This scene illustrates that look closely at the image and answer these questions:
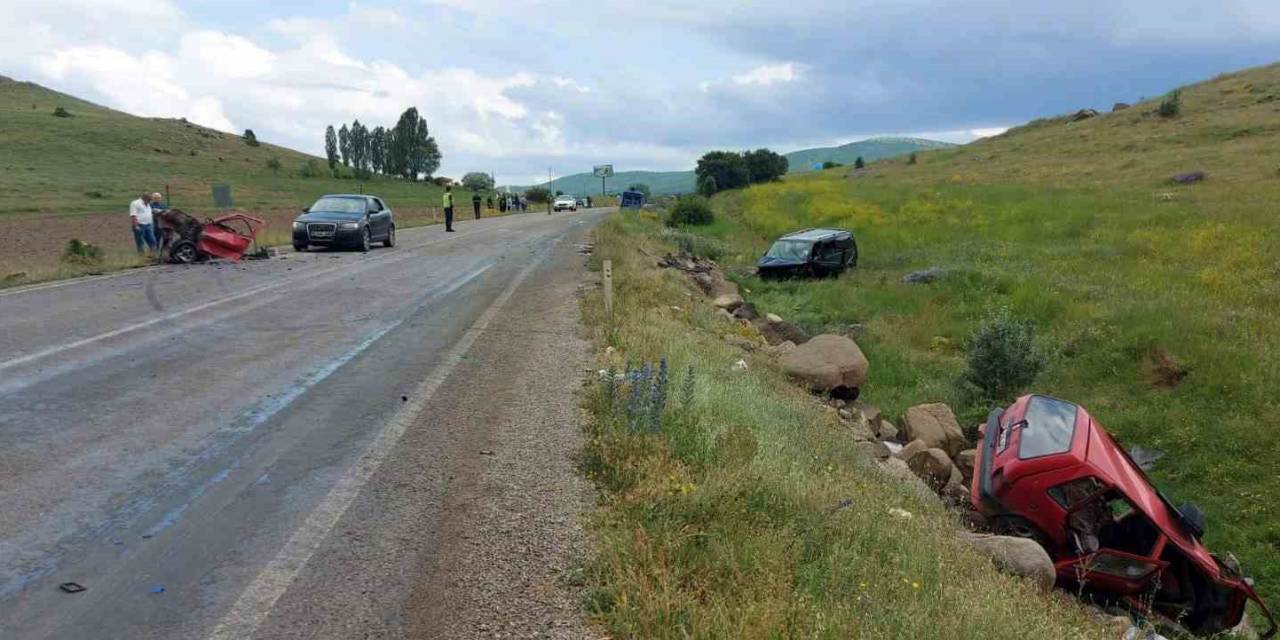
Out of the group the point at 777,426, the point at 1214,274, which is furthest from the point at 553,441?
the point at 1214,274

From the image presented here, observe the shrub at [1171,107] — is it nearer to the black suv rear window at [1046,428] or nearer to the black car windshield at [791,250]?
the black car windshield at [791,250]

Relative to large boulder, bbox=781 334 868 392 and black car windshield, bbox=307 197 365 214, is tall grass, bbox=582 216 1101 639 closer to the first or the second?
large boulder, bbox=781 334 868 392

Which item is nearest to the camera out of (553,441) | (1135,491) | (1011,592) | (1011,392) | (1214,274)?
(1011,592)

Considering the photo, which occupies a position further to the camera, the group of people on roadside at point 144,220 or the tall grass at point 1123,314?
the group of people on roadside at point 144,220

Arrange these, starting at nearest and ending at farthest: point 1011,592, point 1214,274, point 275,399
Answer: point 1011,592 → point 275,399 → point 1214,274

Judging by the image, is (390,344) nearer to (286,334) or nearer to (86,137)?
(286,334)

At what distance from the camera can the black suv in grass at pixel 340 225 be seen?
71.5 ft

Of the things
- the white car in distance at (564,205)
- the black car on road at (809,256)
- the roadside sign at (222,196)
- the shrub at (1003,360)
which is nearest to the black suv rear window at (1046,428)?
the shrub at (1003,360)

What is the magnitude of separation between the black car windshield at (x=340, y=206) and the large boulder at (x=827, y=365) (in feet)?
44.5

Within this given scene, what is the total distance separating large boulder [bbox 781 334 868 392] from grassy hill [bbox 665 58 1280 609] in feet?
3.39

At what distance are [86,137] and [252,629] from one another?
94215 mm

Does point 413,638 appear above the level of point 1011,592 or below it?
above

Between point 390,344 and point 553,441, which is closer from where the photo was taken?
point 553,441

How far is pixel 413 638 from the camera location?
3381mm
